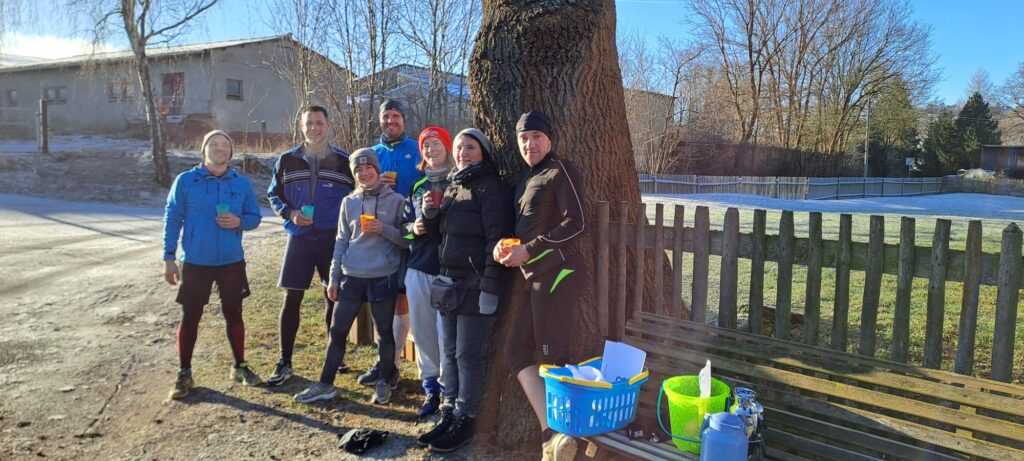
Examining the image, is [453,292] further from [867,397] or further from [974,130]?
[974,130]

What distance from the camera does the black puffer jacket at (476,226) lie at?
149 inches

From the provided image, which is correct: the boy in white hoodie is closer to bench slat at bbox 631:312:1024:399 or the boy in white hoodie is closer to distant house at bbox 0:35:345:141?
Result: bench slat at bbox 631:312:1024:399

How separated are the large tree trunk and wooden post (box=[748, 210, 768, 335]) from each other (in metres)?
0.89

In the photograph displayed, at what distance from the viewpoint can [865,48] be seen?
4147 cm

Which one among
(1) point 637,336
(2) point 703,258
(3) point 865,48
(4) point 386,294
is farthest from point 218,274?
(3) point 865,48

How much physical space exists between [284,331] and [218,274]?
2.11ft

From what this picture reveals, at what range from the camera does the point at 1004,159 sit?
4803 centimetres

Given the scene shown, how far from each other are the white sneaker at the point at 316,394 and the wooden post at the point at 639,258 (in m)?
2.21

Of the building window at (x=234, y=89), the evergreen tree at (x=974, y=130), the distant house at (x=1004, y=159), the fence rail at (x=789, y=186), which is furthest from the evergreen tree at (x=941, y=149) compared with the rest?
the building window at (x=234, y=89)

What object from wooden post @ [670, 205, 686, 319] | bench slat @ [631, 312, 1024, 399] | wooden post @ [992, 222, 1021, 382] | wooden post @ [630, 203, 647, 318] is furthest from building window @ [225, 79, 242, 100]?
wooden post @ [992, 222, 1021, 382]

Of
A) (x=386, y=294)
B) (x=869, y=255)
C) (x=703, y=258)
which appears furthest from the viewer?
(x=386, y=294)

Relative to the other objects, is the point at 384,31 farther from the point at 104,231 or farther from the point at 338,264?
the point at 338,264

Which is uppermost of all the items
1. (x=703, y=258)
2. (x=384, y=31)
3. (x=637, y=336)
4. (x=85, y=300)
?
(x=384, y=31)

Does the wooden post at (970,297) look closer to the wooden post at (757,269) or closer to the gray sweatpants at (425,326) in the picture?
the wooden post at (757,269)
